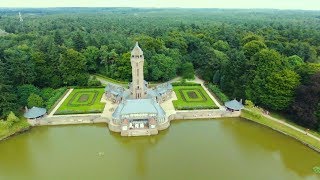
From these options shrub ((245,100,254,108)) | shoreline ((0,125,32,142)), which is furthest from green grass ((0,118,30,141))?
shrub ((245,100,254,108))

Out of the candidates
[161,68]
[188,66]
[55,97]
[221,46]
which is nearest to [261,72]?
[188,66]

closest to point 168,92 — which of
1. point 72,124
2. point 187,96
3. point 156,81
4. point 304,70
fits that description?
point 187,96

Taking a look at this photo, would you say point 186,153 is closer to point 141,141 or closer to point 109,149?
point 141,141

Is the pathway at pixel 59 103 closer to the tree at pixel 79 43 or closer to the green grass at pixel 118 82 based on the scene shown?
the green grass at pixel 118 82

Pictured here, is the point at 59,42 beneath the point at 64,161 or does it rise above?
above

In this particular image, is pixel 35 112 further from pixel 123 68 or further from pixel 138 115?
pixel 123 68

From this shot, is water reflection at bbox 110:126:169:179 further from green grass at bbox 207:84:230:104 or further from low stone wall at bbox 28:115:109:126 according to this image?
green grass at bbox 207:84:230:104

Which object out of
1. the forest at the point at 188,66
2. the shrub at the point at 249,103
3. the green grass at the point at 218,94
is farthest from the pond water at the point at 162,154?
the green grass at the point at 218,94

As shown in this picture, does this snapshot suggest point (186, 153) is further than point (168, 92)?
No
